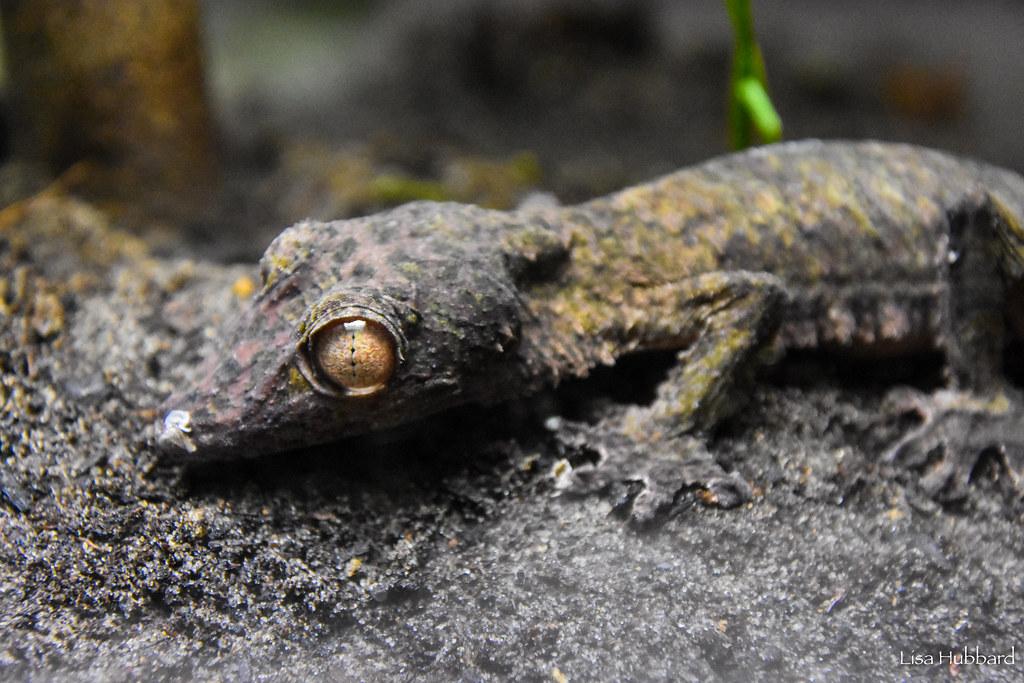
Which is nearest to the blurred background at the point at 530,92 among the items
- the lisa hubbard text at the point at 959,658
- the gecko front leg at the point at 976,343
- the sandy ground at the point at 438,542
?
the sandy ground at the point at 438,542

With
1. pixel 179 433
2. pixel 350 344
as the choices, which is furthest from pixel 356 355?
pixel 179 433

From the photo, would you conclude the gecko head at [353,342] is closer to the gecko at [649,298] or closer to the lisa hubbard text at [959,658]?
the gecko at [649,298]

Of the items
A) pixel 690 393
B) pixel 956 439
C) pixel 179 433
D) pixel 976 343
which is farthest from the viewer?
pixel 976 343

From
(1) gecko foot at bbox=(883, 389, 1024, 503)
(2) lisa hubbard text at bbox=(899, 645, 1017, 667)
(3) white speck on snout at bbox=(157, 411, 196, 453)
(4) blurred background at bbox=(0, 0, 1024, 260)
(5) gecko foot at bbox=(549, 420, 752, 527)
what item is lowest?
(2) lisa hubbard text at bbox=(899, 645, 1017, 667)

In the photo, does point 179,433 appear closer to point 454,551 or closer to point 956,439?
point 454,551

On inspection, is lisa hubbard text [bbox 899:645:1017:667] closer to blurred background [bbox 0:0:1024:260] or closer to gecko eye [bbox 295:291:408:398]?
gecko eye [bbox 295:291:408:398]

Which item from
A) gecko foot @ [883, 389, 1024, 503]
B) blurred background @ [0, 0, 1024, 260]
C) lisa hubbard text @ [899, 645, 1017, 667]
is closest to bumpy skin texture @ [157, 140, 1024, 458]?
gecko foot @ [883, 389, 1024, 503]
